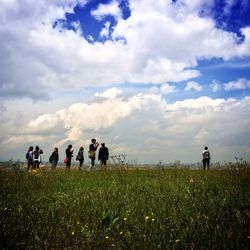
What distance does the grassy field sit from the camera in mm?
5051

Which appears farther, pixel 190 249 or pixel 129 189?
pixel 129 189

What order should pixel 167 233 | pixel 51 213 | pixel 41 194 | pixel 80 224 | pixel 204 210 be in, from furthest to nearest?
pixel 41 194
pixel 51 213
pixel 204 210
pixel 80 224
pixel 167 233

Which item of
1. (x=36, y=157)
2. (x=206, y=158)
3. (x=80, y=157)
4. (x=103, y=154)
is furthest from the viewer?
(x=206, y=158)

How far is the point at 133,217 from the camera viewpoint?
6.42m

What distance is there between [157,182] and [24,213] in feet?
15.7

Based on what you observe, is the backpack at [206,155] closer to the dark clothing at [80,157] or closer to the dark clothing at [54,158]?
the dark clothing at [80,157]

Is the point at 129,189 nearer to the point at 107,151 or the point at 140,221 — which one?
the point at 140,221

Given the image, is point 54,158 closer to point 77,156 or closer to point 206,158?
point 77,156

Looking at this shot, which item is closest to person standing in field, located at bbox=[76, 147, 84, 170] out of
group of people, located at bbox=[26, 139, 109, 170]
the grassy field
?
group of people, located at bbox=[26, 139, 109, 170]

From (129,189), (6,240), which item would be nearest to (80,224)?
(6,240)

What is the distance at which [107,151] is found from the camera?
75.4 feet

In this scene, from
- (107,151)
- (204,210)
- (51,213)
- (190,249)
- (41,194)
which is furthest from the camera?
(107,151)

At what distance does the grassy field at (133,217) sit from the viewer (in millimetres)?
5051

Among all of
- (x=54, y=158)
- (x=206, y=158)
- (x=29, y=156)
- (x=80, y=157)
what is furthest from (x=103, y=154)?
(x=206, y=158)
